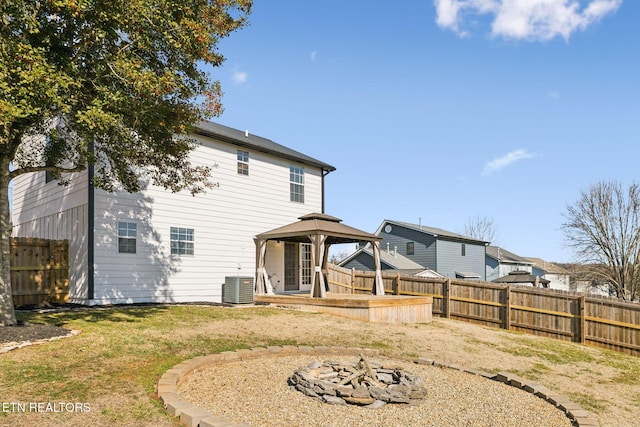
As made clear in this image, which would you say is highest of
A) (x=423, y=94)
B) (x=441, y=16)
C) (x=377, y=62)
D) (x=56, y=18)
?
(x=441, y=16)

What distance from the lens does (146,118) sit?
8.88 m

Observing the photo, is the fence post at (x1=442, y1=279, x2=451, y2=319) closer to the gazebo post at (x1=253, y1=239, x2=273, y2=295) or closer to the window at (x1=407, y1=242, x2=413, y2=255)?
A: the gazebo post at (x1=253, y1=239, x2=273, y2=295)

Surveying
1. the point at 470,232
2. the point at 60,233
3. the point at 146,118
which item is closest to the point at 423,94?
the point at 146,118

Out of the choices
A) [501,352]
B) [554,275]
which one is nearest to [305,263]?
[501,352]

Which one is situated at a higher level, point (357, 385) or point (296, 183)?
point (296, 183)

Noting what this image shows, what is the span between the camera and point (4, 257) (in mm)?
9094

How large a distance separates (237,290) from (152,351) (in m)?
8.32

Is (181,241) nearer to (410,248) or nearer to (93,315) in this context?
(93,315)

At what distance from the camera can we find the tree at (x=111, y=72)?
7.23m

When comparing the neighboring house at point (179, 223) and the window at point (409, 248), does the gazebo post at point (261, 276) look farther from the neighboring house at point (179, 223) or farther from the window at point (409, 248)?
the window at point (409, 248)

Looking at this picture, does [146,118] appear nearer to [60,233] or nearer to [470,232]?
[60,233]

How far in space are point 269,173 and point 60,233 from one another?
8.14m

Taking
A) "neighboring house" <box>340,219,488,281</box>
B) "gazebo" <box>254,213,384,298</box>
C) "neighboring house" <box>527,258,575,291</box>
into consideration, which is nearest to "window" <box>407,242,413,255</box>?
"neighboring house" <box>340,219,488,281</box>

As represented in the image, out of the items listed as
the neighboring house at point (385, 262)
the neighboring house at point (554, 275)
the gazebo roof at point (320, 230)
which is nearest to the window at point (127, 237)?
the gazebo roof at point (320, 230)
